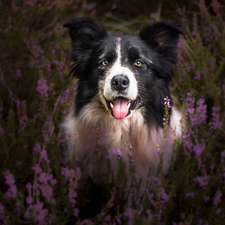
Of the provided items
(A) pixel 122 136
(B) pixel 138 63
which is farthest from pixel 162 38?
(A) pixel 122 136

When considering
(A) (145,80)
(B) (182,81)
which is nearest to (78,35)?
(A) (145,80)

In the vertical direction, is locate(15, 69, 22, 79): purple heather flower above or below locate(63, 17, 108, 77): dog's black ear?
below

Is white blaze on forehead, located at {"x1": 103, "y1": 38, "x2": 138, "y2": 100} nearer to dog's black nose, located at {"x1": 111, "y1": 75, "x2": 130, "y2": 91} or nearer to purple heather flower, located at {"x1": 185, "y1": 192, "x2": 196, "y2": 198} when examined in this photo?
dog's black nose, located at {"x1": 111, "y1": 75, "x2": 130, "y2": 91}

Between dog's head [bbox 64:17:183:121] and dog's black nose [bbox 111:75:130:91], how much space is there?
27 mm

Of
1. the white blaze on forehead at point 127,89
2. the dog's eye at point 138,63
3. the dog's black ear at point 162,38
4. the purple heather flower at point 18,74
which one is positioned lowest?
the purple heather flower at point 18,74

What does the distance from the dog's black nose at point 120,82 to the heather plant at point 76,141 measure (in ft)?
1.77

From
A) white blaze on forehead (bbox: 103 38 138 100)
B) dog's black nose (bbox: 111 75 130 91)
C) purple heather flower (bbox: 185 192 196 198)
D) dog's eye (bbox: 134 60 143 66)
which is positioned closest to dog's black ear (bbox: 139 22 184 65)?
dog's eye (bbox: 134 60 143 66)

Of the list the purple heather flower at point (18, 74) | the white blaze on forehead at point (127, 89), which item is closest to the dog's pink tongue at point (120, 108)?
the white blaze on forehead at point (127, 89)

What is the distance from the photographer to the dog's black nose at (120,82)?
7.55ft

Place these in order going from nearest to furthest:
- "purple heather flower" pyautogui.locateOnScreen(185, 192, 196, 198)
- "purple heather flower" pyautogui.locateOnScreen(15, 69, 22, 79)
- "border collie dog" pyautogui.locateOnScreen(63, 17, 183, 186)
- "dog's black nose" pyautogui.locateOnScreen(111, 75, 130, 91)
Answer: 1. "purple heather flower" pyautogui.locateOnScreen(185, 192, 196, 198)
2. "dog's black nose" pyautogui.locateOnScreen(111, 75, 130, 91)
3. "border collie dog" pyautogui.locateOnScreen(63, 17, 183, 186)
4. "purple heather flower" pyautogui.locateOnScreen(15, 69, 22, 79)

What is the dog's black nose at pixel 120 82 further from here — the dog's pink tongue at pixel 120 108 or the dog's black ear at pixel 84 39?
the dog's black ear at pixel 84 39

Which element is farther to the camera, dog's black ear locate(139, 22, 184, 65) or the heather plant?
dog's black ear locate(139, 22, 184, 65)

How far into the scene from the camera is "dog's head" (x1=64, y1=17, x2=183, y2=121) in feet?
8.27

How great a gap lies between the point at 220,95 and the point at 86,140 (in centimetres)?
173
